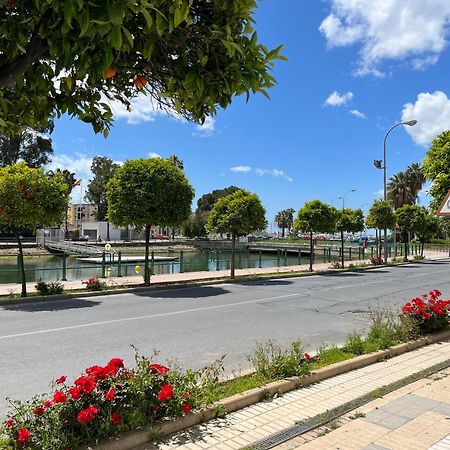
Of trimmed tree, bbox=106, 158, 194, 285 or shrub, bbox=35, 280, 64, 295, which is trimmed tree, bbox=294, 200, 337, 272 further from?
shrub, bbox=35, 280, 64, 295

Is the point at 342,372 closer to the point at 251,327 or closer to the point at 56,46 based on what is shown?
the point at 251,327

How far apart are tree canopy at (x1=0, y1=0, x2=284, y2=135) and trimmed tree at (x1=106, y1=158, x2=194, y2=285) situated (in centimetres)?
1514

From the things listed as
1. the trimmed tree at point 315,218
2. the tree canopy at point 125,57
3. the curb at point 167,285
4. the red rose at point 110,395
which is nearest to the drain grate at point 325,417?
the red rose at point 110,395

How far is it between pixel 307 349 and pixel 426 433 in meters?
4.15

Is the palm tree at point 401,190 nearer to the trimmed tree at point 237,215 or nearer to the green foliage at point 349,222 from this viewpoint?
the green foliage at point 349,222

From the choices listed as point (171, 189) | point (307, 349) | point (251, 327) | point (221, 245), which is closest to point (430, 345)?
point (307, 349)

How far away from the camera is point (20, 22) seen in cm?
211

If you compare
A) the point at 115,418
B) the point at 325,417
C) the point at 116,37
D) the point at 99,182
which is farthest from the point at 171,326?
the point at 99,182

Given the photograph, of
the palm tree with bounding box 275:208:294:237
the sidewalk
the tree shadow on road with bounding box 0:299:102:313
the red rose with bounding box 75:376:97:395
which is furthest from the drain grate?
the palm tree with bounding box 275:208:294:237

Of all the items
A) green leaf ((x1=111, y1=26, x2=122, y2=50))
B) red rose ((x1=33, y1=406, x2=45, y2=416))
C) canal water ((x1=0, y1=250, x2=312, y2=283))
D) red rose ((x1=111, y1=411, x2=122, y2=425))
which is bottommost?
canal water ((x1=0, y1=250, x2=312, y2=283))

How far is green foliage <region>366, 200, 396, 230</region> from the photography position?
36.0m

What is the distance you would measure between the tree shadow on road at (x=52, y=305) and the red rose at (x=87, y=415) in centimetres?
1002

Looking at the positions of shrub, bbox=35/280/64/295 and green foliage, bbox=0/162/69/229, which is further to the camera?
shrub, bbox=35/280/64/295

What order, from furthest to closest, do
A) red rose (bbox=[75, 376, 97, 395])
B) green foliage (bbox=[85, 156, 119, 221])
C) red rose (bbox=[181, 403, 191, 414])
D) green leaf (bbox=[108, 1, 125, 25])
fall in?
green foliage (bbox=[85, 156, 119, 221])
red rose (bbox=[181, 403, 191, 414])
red rose (bbox=[75, 376, 97, 395])
green leaf (bbox=[108, 1, 125, 25])
